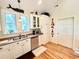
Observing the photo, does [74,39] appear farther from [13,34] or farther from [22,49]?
[13,34]

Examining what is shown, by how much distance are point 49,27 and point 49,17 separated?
793mm

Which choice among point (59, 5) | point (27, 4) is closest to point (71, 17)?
point (59, 5)

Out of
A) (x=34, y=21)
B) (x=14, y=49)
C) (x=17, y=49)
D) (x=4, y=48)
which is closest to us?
(x=4, y=48)

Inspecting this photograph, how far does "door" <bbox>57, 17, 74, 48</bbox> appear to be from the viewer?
471cm

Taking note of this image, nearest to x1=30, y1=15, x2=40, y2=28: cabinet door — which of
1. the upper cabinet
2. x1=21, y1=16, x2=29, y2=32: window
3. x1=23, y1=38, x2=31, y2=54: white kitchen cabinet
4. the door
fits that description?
the upper cabinet

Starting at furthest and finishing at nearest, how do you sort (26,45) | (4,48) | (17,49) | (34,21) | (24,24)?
1. (34,21)
2. (24,24)
3. (26,45)
4. (17,49)
5. (4,48)

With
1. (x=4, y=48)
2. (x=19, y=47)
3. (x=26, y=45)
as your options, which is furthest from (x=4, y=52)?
(x=26, y=45)

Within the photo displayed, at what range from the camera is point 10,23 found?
11.1ft

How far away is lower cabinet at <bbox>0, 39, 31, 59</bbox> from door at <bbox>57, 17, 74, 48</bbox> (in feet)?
8.54

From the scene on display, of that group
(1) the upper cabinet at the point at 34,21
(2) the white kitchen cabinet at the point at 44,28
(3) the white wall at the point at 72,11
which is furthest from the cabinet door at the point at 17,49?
(3) the white wall at the point at 72,11

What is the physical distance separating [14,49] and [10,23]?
45.5 inches

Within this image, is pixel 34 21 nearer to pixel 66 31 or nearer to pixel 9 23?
pixel 9 23

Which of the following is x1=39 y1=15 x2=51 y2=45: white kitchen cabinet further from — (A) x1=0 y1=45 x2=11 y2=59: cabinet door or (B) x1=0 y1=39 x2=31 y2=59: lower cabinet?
(A) x1=0 y1=45 x2=11 y2=59: cabinet door

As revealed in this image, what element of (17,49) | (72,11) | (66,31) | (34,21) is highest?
(72,11)
